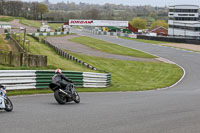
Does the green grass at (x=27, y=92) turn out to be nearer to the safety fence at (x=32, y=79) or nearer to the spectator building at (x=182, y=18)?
the safety fence at (x=32, y=79)

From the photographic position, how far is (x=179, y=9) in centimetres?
12769

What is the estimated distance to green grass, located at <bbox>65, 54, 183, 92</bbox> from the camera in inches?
1237

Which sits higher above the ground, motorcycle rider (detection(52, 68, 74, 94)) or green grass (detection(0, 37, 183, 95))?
motorcycle rider (detection(52, 68, 74, 94))

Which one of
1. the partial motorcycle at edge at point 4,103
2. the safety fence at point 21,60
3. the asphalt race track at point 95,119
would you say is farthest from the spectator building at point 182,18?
the partial motorcycle at edge at point 4,103

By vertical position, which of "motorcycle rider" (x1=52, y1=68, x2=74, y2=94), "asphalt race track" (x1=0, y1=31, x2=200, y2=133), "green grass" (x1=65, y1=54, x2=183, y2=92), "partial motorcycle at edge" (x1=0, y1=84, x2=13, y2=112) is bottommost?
"green grass" (x1=65, y1=54, x2=183, y2=92)

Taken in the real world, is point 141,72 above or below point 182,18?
below

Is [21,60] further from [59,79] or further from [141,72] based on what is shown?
[141,72]

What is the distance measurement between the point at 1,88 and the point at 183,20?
119m

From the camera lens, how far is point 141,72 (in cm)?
3809

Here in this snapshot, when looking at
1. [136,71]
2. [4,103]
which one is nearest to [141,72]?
[136,71]

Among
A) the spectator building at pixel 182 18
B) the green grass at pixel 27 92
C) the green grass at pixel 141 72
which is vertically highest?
the spectator building at pixel 182 18

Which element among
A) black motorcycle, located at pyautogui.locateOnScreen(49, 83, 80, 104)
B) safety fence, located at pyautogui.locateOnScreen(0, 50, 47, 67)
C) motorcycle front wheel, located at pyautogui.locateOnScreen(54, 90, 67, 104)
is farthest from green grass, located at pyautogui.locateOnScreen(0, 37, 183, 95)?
motorcycle front wheel, located at pyautogui.locateOnScreen(54, 90, 67, 104)

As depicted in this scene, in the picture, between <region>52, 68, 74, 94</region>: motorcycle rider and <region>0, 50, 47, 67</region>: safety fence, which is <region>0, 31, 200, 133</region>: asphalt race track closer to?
<region>52, 68, 74, 94</region>: motorcycle rider

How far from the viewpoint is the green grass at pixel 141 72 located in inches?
1237
